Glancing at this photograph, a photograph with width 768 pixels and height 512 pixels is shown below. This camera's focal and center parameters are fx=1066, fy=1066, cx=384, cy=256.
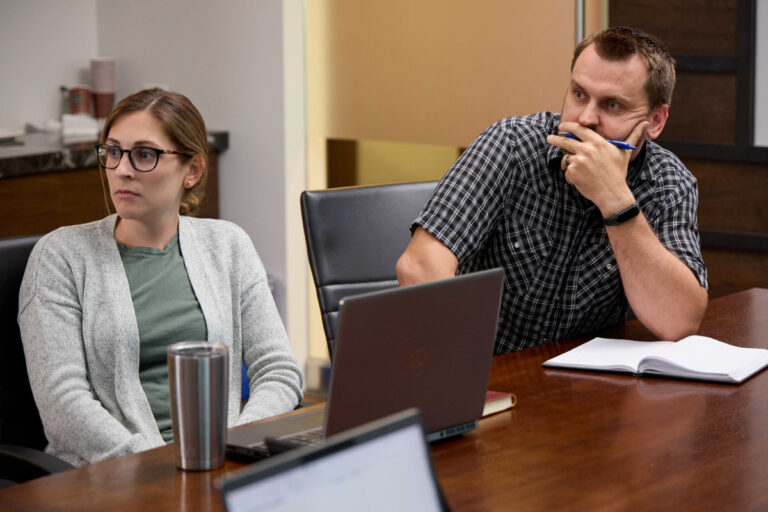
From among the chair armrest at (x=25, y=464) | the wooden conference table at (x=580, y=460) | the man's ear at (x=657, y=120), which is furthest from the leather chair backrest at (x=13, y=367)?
the man's ear at (x=657, y=120)

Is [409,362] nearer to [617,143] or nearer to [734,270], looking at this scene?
[617,143]

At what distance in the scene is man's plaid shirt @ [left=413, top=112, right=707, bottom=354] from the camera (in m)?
2.07

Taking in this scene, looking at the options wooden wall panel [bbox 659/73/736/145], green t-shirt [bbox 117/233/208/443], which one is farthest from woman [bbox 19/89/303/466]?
wooden wall panel [bbox 659/73/736/145]

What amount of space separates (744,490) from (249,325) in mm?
972

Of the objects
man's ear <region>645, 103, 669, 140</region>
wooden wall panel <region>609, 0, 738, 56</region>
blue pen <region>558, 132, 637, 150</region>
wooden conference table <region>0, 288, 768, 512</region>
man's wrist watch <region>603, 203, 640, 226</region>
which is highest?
wooden wall panel <region>609, 0, 738, 56</region>

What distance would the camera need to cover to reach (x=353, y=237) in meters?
2.15

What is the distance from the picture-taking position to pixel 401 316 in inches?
48.6

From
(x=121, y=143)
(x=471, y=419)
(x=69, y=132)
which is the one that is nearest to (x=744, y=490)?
(x=471, y=419)

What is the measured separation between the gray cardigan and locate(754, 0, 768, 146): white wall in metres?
1.72

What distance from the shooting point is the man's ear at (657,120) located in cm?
209

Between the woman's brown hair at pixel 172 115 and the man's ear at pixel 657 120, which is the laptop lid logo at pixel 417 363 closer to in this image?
the woman's brown hair at pixel 172 115

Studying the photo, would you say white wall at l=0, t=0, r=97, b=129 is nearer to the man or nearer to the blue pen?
the man

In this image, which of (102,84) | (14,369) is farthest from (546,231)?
(102,84)

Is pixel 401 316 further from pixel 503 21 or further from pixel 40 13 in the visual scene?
pixel 40 13
